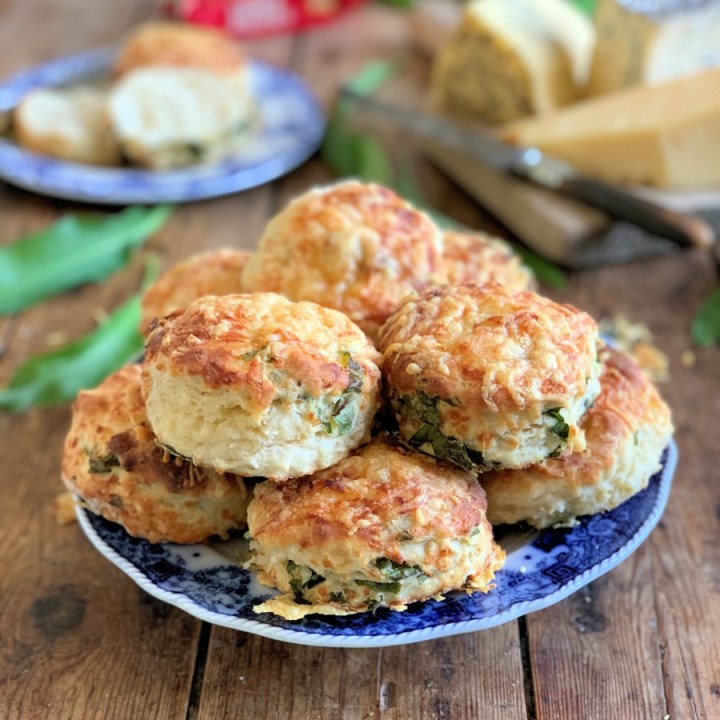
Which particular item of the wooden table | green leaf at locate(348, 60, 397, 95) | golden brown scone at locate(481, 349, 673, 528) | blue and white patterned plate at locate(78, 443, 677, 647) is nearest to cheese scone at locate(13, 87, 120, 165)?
green leaf at locate(348, 60, 397, 95)

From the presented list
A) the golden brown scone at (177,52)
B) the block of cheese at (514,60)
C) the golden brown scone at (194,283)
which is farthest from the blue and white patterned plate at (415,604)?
the golden brown scone at (177,52)

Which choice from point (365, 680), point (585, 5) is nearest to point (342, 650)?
point (365, 680)

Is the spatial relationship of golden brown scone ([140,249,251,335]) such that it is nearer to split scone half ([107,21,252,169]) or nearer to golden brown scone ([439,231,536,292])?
golden brown scone ([439,231,536,292])

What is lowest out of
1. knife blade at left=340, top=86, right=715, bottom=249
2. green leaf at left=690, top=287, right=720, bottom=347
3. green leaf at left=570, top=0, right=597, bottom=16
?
green leaf at left=690, top=287, right=720, bottom=347

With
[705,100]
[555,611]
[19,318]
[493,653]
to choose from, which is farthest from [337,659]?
[705,100]

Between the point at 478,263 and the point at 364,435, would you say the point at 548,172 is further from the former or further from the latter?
the point at 364,435

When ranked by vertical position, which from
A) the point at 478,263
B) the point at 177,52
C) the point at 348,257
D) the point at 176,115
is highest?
the point at 348,257
